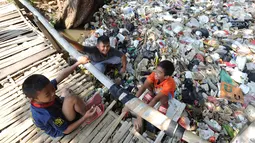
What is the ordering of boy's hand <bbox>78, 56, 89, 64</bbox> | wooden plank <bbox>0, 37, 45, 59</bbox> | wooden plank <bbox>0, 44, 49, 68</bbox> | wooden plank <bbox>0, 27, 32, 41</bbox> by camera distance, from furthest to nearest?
wooden plank <bbox>0, 27, 32, 41</bbox> → wooden plank <bbox>0, 37, 45, 59</bbox> → wooden plank <bbox>0, 44, 49, 68</bbox> → boy's hand <bbox>78, 56, 89, 64</bbox>

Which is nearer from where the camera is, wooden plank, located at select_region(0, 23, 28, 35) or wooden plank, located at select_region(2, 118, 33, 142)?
wooden plank, located at select_region(2, 118, 33, 142)

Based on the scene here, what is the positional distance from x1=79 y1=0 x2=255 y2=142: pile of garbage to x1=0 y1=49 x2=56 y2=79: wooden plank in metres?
1.34

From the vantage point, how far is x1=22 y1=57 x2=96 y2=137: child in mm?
1792

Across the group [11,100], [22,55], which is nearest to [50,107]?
[11,100]

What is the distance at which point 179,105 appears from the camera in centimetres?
305

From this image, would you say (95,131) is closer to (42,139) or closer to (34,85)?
(42,139)

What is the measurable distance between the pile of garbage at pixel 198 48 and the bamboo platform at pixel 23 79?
0.98 meters

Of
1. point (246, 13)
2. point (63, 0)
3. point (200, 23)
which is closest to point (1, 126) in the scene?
point (63, 0)

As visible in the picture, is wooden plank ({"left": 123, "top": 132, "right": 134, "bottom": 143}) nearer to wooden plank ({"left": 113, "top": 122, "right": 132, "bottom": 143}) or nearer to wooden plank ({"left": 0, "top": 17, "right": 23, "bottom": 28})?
Result: wooden plank ({"left": 113, "top": 122, "right": 132, "bottom": 143})

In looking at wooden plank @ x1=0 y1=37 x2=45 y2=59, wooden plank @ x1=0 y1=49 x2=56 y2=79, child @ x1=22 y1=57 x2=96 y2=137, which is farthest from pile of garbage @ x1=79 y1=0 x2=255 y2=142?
child @ x1=22 y1=57 x2=96 y2=137

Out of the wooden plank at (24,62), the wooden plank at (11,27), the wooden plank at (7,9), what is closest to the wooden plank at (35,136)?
the wooden plank at (24,62)

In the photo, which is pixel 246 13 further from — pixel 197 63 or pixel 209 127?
pixel 209 127

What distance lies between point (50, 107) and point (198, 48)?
3160 mm

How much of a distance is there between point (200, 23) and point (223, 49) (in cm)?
99
